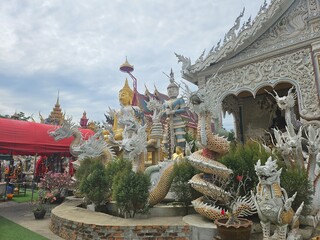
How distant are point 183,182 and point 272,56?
572cm

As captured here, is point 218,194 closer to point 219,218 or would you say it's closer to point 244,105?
point 219,218

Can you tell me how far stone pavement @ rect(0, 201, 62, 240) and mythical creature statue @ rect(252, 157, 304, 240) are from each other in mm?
3978

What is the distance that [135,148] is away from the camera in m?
6.38

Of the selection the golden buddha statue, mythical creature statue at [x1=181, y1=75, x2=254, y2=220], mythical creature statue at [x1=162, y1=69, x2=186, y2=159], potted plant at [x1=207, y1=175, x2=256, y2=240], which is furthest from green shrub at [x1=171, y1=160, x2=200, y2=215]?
the golden buddha statue

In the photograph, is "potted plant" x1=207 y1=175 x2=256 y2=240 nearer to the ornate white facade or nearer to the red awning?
the ornate white facade

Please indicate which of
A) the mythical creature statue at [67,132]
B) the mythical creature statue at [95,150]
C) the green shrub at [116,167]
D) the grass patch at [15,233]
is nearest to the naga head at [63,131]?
the mythical creature statue at [67,132]

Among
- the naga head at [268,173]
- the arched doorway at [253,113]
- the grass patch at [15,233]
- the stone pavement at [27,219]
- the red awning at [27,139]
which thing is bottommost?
the grass patch at [15,233]

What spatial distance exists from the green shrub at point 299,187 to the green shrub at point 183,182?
180 centimetres

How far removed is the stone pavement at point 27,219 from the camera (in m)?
5.81

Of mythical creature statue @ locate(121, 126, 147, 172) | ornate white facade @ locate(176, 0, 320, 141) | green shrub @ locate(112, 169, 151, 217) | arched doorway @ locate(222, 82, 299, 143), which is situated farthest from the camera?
arched doorway @ locate(222, 82, 299, 143)

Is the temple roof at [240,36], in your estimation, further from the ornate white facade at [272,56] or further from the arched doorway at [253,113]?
the arched doorway at [253,113]

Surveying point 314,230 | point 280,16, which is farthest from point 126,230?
point 280,16

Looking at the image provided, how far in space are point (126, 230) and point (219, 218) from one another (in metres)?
1.54

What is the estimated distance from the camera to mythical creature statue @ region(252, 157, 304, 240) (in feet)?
11.5
